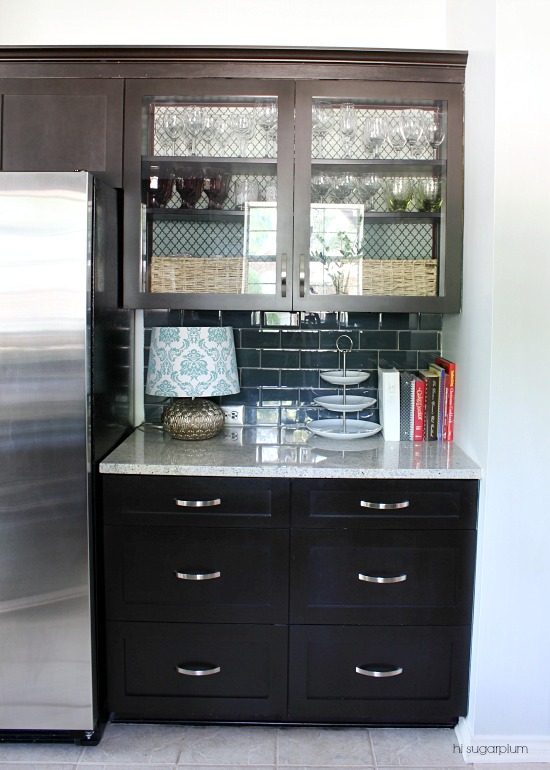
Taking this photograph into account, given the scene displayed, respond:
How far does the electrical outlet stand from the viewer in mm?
2777

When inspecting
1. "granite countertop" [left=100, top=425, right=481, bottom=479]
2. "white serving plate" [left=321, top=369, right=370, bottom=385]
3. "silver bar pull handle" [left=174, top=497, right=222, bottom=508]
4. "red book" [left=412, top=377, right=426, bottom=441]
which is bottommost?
"silver bar pull handle" [left=174, top=497, right=222, bottom=508]

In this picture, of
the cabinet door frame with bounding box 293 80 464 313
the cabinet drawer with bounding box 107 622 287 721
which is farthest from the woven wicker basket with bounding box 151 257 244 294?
the cabinet drawer with bounding box 107 622 287 721

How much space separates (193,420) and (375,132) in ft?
3.85

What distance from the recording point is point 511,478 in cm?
212

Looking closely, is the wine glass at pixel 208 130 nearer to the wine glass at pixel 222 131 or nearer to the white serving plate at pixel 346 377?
the wine glass at pixel 222 131

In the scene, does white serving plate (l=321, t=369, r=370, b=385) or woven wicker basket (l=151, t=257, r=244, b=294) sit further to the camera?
white serving plate (l=321, t=369, r=370, b=385)

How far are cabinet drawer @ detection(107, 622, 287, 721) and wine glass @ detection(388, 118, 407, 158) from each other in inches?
64.6

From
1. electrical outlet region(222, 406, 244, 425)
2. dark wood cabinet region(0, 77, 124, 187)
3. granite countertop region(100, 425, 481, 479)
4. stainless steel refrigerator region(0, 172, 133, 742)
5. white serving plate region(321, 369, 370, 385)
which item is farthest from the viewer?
electrical outlet region(222, 406, 244, 425)

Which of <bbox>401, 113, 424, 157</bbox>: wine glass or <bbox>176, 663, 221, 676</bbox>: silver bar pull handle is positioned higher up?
<bbox>401, 113, 424, 157</bbox>: wine glass

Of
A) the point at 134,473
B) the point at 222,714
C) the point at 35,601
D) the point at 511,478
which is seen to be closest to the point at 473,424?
the point at 511,478

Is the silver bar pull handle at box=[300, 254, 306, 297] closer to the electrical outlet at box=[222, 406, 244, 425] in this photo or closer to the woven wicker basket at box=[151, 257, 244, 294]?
the woven wicker basket at box=[151, 257, 244, 294]

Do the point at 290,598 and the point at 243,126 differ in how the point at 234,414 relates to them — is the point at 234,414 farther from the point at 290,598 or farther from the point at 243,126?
the point at 243,126

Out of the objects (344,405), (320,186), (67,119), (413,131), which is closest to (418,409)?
(344,405)

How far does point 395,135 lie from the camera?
244 centimetres
